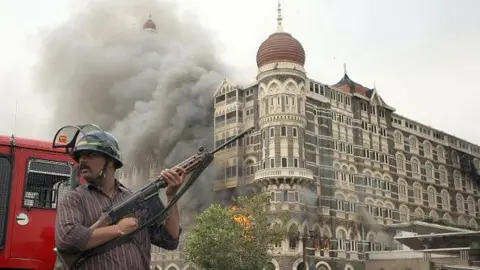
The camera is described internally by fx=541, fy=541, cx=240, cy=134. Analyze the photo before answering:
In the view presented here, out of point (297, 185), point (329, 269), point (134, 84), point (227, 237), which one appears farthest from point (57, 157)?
point (134, 84)

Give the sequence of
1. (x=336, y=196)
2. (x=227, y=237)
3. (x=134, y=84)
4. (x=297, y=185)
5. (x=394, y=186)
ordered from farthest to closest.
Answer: (x=134, y=84) → (x=394, y=186) → (x=336, y=196) → (x=297, y=185) → (x=227, y=237)

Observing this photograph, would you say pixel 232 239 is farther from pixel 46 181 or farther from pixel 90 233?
pixel 90 233

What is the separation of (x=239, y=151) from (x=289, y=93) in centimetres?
656

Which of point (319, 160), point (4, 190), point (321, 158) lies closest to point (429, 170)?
point (321, 158)

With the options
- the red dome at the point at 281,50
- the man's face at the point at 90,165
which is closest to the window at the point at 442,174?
the red dome at the point at 281,50

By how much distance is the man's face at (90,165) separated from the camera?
3518 mm

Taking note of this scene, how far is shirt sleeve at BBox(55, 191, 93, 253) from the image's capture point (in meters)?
3.18

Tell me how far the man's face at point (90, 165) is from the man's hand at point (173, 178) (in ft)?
1.38

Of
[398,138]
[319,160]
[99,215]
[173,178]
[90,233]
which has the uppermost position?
[398,138]

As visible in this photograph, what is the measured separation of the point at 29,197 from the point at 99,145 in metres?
3.91

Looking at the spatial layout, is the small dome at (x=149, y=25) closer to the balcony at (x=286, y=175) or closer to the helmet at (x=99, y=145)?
the balcony at (x=286, y=175)

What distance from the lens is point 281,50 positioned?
4266 cm

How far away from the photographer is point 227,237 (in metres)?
28.4

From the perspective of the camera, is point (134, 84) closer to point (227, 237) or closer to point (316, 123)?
point (316, 123)
